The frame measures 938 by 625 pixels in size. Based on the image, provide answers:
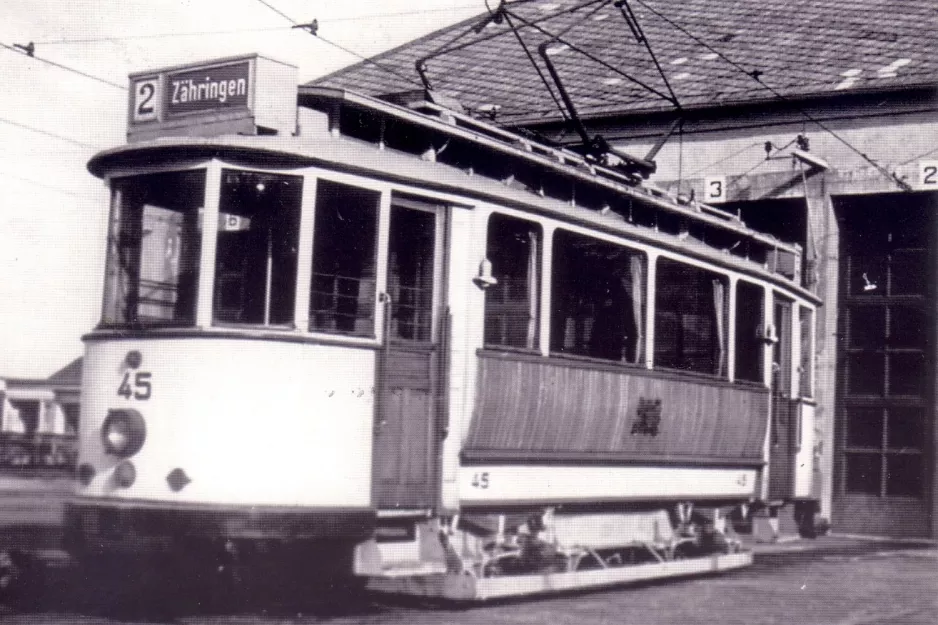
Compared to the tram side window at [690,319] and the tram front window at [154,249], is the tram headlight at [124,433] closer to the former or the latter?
the tram front window at [154,249]

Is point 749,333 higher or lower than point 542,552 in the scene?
higher

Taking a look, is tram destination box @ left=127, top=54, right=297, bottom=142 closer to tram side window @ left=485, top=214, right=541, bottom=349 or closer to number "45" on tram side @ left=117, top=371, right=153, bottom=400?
number "45" on tram side @ left=117, top=371, right=153, bottom=400

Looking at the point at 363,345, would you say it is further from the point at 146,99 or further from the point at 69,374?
the point at 146,99

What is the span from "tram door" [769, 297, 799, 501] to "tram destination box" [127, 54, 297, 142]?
6843mm

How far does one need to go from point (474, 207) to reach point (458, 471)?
172cm

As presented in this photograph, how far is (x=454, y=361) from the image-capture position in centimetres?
880

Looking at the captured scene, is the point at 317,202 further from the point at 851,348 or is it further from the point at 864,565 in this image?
the point at 851,348

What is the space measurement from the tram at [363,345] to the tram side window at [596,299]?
20 millimetres

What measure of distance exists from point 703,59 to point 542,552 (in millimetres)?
11654

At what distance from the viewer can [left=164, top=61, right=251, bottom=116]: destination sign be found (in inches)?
320

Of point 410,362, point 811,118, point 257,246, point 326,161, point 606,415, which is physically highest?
point 811,118

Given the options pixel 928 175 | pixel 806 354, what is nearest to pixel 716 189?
pixel 928 175

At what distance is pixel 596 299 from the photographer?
10.3m

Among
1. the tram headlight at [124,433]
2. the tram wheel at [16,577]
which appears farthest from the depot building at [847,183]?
the tram wheel at [16,577]
